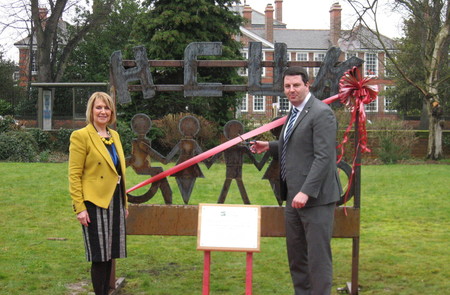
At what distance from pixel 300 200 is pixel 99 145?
1.49 metres

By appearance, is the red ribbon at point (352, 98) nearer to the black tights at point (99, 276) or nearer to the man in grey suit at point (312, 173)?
the man in grey suit at point (312, 173)

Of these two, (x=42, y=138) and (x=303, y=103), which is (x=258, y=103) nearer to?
(x=42, y=138)

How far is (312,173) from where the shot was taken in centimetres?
415

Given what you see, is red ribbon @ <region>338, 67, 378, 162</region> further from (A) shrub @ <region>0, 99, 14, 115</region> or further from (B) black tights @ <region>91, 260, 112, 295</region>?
(A) shrub @ <region>0, 99, 14, 115</region>

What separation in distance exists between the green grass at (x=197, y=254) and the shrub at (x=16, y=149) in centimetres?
678

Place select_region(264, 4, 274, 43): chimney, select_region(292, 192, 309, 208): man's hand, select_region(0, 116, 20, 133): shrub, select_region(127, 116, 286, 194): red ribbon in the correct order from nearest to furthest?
select_region(292, 192, 309, 208): man's hand
select_region(127, 116, 286, 194): red ribbon
select_region(0, 116, 20, 133): shrub
select_region(264, 4, 274, 43): chimney

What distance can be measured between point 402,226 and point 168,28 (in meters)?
16.5

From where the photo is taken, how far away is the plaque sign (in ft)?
14.9

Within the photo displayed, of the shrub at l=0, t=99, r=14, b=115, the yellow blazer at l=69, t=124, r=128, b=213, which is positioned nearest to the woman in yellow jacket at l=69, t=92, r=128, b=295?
the yellow blazer at l=69, t=124, r=128, b=213

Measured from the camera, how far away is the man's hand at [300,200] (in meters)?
4.14

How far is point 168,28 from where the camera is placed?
2394 cm

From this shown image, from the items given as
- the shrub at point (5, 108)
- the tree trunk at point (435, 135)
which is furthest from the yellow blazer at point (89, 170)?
the shrub at point (5, 108)

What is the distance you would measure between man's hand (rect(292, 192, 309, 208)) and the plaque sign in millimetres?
455

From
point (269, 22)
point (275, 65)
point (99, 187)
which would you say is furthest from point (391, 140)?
point (269, 22)
